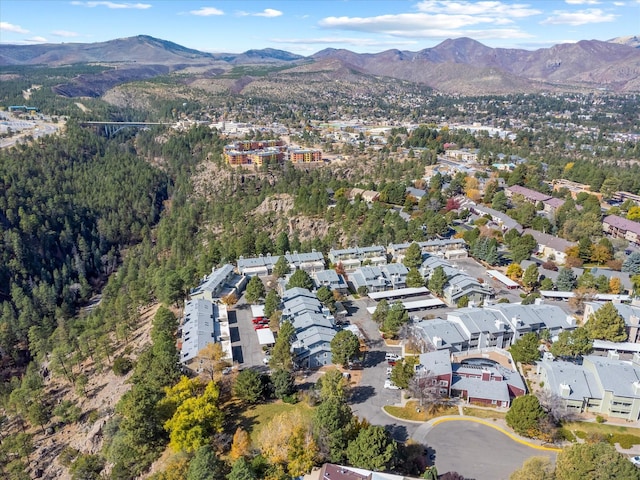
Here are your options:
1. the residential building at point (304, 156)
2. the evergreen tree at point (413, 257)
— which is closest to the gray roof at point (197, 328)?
the evergreen tree at point (413, 257)

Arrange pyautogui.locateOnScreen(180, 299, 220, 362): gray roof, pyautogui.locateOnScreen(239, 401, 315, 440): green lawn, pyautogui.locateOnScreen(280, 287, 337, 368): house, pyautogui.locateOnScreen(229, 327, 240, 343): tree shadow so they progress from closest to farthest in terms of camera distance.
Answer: pyautogui.locateOnScreen(239, 401, 315, 440): green lawn → pyautogui.locateOnScreen(280, 287, 337, 368): house → pyautogui.locateOnScreen(180, 299, 220, 362): gray roof → pyautogui.locateOnScreen(229, 327, 240, 343): tree shadow

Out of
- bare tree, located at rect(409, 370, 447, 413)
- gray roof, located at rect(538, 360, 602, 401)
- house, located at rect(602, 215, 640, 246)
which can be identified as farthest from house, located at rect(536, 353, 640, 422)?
house, located at rect(602, 215, 640, 246)

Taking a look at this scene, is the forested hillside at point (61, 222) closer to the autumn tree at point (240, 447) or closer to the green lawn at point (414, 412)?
the autumn tree at point (240, 447)

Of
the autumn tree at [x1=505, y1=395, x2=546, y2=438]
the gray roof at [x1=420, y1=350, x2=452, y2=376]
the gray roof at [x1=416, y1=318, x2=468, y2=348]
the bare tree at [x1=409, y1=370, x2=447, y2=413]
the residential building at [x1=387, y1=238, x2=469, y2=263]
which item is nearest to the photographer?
the autumn tree at [x1=505, y1=395, x2=546, y2=438]

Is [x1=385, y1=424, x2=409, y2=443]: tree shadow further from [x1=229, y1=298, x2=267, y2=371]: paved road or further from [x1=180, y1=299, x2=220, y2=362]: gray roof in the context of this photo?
[x1=180, y1=299, x2=220, y2=362]: gray roof

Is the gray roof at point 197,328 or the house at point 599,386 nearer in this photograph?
the house at point 599,386
